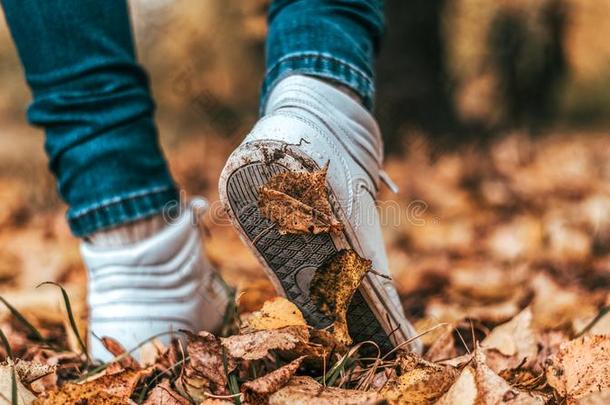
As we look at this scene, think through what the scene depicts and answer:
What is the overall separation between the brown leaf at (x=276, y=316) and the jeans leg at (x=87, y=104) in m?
0.27

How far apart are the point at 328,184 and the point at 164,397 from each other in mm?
313

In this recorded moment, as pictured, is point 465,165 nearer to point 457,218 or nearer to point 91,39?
point 457,218

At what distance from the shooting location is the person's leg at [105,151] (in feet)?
3.15

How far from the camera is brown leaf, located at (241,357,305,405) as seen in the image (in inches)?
28.5

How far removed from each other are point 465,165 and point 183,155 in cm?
108

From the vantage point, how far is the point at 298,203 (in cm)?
78

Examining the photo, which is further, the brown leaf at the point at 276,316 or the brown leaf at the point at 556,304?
the brown leaf at the point at 556,304

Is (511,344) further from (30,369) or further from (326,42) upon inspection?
(30,369)

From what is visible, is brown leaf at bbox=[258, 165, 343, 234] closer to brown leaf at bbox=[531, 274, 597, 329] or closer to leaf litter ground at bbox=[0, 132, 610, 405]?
leaf litter ground at bbox=[0, 132, 610, 405]

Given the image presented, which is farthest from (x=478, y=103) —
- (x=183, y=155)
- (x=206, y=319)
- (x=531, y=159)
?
(x=206, y=319)

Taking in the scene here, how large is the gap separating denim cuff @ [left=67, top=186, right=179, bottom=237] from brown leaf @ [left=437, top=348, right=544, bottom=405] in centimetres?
51

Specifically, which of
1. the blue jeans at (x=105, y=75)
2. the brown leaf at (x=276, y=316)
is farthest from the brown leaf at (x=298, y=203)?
the blue jeans at (x=105, y=75)

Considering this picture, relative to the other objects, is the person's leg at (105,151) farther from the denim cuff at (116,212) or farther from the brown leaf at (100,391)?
the brown leaf at (100,391)

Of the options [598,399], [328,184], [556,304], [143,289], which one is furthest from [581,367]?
[143,289]
